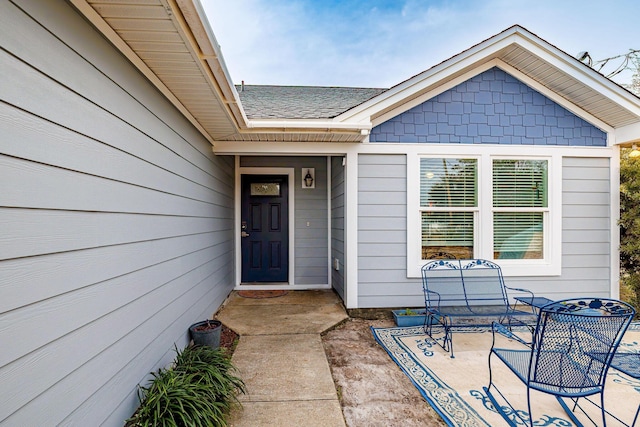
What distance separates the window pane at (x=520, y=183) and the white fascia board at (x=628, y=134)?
1.01 metres

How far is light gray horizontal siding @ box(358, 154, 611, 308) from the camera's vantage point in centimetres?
403

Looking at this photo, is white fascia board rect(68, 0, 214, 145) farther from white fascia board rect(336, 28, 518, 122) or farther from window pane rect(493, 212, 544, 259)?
window pane rect(493, 212, 544, 259)

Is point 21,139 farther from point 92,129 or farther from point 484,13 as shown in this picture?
point 484,13

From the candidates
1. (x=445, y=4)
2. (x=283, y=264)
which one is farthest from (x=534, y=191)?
(x=445, y=4)

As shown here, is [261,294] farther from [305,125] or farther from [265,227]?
[305,125]

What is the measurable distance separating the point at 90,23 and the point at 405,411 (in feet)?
9.57

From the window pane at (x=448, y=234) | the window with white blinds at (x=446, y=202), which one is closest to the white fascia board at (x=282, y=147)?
the window with white blinds at (x=446, y=202)

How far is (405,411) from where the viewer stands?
7.05 feet

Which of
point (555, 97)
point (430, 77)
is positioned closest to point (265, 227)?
point (430, 77)

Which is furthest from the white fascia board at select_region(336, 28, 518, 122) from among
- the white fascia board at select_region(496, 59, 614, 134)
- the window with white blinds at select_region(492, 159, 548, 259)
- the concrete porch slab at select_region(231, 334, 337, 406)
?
the concrete porch slab at select_region(231, 334, 337, 406)

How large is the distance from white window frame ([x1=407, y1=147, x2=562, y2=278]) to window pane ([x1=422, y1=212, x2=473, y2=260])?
→ 0.08 metres

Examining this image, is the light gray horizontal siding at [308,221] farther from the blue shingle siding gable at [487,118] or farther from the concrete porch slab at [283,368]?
the concrete porch slab at [283,368]

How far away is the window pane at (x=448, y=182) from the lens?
408 centimetres

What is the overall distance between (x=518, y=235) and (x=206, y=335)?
157 inches
